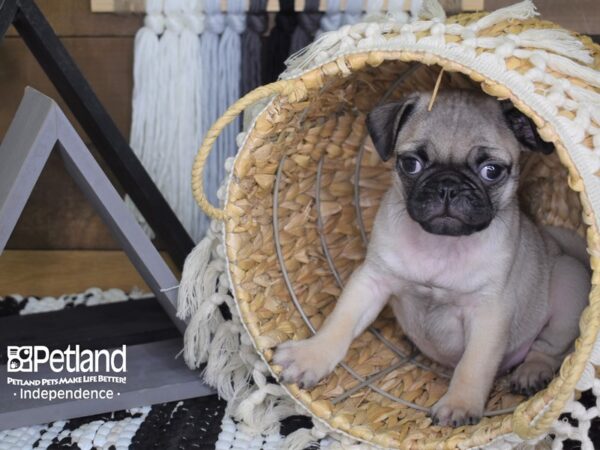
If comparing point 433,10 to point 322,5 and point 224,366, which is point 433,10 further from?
point 224,366

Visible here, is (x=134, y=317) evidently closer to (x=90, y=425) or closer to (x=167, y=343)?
(x=167, y=343)

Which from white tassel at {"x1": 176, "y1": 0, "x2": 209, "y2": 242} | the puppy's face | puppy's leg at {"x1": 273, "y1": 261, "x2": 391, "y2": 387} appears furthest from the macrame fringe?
puppy's leg at {"x1": 273, "y1": 261, "x2": 391, "y2": 387}

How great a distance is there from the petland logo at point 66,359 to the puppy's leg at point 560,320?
2.89 feet

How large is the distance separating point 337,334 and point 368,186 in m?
0.55

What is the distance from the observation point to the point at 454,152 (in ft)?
5.27

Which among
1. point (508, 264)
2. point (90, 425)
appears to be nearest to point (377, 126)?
point (508, 264)

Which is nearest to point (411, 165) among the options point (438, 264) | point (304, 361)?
point (438, 264)

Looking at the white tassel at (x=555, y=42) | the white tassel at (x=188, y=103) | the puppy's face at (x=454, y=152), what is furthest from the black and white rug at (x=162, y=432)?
the white tassel at (x=188, y=103)

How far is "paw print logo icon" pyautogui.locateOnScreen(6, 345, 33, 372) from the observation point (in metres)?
1.81

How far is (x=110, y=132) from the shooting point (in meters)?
1.92

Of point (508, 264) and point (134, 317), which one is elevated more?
point (508, 264)

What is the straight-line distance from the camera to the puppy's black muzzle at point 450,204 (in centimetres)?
152

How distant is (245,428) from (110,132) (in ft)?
2.48

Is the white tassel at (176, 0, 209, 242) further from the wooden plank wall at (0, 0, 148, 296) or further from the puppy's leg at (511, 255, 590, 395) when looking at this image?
the puppy's leg at (511, 255, 590, 395)
